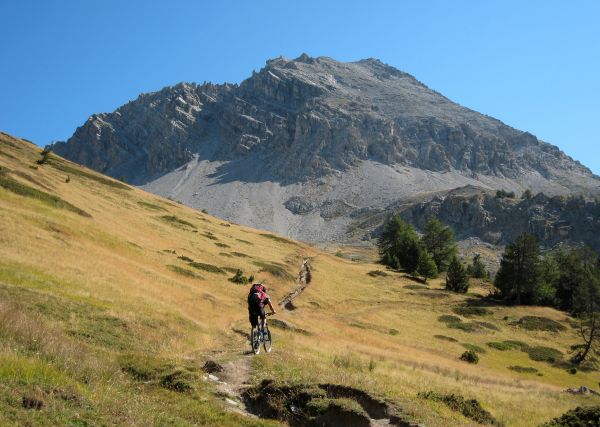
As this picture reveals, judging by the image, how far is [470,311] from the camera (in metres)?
73.9

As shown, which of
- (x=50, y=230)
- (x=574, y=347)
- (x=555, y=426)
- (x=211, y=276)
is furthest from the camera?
(x=574, y=347)

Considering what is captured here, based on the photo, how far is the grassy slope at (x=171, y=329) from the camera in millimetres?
11508

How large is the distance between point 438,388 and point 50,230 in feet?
108

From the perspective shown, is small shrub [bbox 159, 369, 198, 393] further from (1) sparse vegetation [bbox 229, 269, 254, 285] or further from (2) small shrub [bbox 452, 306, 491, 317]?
(2) small shrub [bbox 452, 306, 491, 317]

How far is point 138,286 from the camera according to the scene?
108 feet

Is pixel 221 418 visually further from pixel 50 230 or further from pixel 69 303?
pixel 50 230

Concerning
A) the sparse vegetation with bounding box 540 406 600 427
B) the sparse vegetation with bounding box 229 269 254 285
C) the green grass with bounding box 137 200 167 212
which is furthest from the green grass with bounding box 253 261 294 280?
the sparse vegetation with bounding box 540 406 600 427

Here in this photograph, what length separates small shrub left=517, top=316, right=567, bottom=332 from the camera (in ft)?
229

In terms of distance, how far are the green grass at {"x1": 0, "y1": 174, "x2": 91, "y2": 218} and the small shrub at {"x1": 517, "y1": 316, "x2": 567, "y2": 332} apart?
195 ft

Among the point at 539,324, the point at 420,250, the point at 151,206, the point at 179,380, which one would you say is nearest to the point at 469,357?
the point at 539,324

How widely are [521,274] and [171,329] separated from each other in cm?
7529

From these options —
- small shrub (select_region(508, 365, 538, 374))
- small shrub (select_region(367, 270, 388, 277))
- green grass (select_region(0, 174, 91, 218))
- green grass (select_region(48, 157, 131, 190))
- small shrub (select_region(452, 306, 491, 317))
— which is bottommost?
small shrub (select_region(508, 365, 538, 374))

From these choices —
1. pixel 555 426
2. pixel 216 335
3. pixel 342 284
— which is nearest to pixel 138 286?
pixel 216 335

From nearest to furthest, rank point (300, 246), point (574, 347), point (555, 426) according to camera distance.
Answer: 1. point (555, 426)
2. point (574, 347)
3. point (300, 246)
